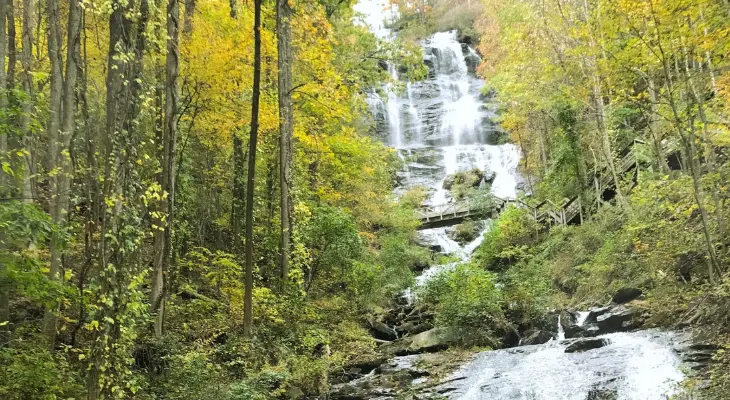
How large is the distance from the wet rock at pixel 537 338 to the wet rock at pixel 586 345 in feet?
4.83

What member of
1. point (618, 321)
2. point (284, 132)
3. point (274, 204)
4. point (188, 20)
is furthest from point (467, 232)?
point (188, 20)

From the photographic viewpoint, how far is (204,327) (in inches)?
360

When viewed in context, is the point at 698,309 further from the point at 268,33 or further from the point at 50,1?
the point at 50,1

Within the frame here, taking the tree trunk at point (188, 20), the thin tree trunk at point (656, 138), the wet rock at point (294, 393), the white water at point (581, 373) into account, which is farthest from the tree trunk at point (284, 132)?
the thin tree trunk at point (656, 138)

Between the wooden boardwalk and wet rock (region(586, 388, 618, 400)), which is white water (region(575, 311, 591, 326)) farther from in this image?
→ the wooden boardwalk

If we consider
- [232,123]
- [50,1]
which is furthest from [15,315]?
[232,123]

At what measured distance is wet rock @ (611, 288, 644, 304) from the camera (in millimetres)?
11970

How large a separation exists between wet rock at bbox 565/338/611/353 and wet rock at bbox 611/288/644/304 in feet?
8.46

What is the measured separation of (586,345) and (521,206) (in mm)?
11561

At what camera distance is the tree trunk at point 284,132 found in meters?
10.8

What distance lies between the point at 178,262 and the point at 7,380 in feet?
17.9

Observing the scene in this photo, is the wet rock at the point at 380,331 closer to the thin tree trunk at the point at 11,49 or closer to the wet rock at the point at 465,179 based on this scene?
the thin tree trunk at the point at 11,49

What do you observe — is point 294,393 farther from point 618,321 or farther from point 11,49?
point 11,49

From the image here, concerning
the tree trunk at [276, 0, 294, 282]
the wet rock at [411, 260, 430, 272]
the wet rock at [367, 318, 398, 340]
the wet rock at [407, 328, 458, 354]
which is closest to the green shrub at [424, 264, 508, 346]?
the wet rock at [407, 328, 458, 354]
